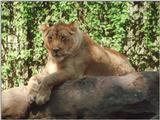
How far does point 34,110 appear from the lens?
20.0 ft

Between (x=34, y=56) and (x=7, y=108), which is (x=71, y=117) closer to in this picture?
(x=7, y=108)

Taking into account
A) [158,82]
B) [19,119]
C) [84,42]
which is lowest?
[19,119]

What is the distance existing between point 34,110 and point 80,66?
808mm

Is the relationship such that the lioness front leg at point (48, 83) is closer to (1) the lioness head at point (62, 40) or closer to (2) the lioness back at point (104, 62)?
(1) the lioness head at point (62, 40)

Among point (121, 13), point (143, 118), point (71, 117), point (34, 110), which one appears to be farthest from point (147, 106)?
point (121, 13)

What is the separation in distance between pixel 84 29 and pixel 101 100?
4513 mm

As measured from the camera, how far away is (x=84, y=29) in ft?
33.8

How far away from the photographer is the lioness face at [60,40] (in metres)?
6.14

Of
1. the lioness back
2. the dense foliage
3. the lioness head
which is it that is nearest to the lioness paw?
the lioness head

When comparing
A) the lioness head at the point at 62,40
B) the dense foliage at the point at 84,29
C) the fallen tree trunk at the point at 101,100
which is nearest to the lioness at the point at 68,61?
the lioness head at the point at 62,40

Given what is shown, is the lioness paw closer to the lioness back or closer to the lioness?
the lioness

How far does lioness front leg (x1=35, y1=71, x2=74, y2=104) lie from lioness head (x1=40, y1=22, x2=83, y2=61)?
227 mm

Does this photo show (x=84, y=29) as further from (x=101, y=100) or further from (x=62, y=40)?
(x=101, y=100)

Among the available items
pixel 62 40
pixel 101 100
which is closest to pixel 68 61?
pixel 62 40
